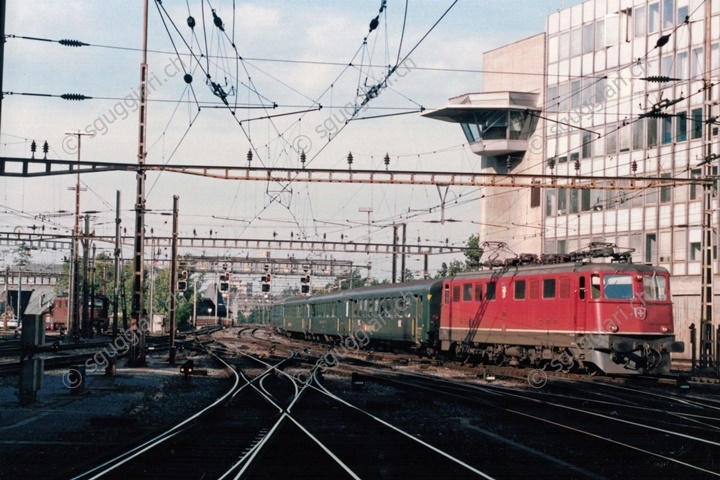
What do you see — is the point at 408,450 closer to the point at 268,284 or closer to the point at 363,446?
the point at 363,446

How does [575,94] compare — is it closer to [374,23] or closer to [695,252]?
[695,252]

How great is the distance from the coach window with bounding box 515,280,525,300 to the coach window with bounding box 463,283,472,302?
4.24m

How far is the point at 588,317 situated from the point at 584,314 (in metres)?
0.19

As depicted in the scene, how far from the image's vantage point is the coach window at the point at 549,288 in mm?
30828

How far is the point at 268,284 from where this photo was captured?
74625mm

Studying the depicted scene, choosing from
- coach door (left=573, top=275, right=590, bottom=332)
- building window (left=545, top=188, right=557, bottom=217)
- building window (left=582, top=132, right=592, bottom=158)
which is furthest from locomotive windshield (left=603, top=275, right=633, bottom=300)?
building window (left=545, top=188, right=557, bottom=217)

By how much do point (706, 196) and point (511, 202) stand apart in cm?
3723

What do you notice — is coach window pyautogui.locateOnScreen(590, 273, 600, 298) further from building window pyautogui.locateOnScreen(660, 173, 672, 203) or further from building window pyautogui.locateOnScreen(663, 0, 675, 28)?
building window pyautogui.locateOnScreen(663, 0, 675, 28)

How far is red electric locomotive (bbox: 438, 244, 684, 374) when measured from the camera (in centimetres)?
2892

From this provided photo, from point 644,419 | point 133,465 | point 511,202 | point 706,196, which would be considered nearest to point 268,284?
point 511,202

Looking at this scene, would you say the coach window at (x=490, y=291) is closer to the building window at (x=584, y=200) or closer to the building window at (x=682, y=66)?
the building window at (x=682, y=66)

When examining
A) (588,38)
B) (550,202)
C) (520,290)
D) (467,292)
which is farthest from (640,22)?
(520,290)

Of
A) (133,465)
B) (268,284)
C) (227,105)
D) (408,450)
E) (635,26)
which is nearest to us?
(133,465)

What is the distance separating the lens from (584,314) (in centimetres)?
2933
